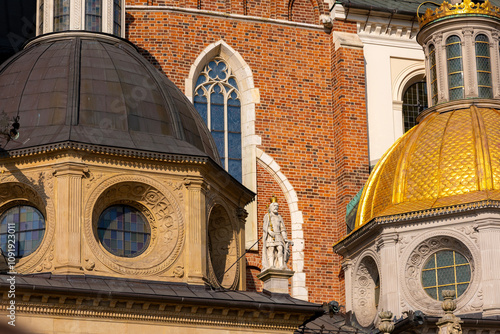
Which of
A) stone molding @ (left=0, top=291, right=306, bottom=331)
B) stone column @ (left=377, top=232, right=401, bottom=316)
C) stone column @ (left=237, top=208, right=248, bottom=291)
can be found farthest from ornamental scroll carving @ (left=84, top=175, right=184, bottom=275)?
stone column @ (left=377, top=232, right=401, bottom=316)

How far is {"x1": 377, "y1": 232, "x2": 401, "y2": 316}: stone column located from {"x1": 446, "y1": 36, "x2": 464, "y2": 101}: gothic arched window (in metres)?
4.83

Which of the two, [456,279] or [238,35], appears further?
[238,35]

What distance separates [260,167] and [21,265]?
9.94 m

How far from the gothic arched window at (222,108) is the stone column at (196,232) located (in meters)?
7.45

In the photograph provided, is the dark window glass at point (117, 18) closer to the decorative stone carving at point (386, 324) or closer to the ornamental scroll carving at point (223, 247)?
the ornamental scroll carving at point (223, 247)

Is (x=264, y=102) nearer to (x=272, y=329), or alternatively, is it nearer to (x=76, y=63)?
(x=76, y=63)

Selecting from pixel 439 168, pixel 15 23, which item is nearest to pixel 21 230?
pixel 439 168

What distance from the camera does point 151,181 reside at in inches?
1141

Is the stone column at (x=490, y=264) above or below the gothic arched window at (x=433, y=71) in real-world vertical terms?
below


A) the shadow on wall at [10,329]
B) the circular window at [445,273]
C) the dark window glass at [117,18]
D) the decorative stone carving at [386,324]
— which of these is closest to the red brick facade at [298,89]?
the dark window glass at [117,18]

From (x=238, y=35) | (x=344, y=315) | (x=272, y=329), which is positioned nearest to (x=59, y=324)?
(x=272, y=329)

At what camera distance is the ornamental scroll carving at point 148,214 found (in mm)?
28344

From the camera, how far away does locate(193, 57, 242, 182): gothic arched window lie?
121ft

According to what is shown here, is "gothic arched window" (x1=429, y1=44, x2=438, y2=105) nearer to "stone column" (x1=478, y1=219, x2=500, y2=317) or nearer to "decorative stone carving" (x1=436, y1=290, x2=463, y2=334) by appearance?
"stone column" (x1=478, y1=219, x2=500, y2=317)
